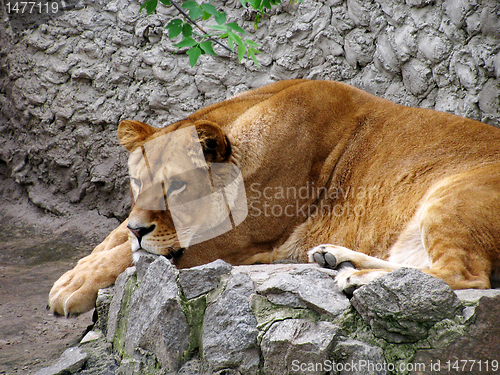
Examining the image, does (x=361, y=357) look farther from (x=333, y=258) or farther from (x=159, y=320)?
(x=159, y=320)

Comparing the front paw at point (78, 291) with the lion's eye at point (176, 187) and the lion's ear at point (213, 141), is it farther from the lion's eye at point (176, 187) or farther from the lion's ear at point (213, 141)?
the lion's ear at point (213, 141)

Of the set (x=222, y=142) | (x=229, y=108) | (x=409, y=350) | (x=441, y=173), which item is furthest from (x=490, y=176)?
(x=229, y=108)

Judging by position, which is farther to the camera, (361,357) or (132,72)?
(132,72)

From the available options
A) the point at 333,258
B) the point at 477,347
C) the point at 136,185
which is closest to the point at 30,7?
the point at 136,185

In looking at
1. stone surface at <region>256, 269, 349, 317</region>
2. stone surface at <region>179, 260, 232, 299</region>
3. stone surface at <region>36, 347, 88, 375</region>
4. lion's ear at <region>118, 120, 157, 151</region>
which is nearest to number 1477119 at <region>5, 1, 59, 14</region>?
lion's ear at <region>118, 120, 157, 151</region>

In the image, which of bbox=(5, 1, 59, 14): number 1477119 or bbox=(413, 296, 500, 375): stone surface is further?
bbox=(5, 1, 59, 14): number 1477119

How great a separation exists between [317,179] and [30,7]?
4.76 meters

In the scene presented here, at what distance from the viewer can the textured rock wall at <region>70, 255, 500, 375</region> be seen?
1.72 metres

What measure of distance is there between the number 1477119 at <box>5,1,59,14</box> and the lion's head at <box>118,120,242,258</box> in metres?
3.81

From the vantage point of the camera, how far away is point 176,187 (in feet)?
9.08

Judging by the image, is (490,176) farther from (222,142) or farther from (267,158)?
(222,142)

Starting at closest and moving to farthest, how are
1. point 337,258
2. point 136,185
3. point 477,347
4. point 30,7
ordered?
point 477,347 < point 337,258 < point 136,185 < point 30,7

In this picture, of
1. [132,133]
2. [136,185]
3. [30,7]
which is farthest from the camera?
[30,7]
